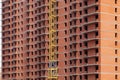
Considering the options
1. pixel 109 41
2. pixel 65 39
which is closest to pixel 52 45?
pixel 65 39

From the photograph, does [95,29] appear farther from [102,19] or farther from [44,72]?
[44,72]

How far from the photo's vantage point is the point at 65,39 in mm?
95188

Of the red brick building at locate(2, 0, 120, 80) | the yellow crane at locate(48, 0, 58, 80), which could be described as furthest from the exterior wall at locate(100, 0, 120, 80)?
the yellow crane at locate(48, 0, 58, 80)

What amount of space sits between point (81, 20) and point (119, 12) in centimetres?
1046

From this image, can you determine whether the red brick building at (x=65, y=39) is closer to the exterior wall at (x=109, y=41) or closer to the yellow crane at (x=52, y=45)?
the exterior wall at (x=109, y=41)

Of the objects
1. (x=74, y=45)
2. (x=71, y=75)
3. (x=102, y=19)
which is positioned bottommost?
(x=71, y=75)

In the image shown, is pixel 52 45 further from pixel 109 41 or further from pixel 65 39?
pixel 109 41

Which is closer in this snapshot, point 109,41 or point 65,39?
point 109,41

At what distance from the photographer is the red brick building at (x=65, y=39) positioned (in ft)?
270

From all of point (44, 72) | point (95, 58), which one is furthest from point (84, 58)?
point (44, 72)

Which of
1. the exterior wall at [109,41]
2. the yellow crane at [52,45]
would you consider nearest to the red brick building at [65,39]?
the exterior wall at [109,41]

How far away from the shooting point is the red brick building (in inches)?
3236

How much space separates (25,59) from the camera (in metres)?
112

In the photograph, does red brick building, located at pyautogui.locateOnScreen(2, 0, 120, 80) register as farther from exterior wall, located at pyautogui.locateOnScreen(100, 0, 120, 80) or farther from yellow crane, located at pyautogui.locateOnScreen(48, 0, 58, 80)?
yellow crane, located at pyautogui.locateOnScreen(48, 0, 58, 80)
